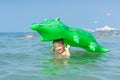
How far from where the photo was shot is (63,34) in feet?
27.0

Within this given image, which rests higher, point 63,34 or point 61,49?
point 63,34

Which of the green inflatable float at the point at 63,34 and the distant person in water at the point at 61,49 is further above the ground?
the green inflatable float at the point at 63,34

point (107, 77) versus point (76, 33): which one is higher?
point (76, 33)

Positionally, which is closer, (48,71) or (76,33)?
(48,71)

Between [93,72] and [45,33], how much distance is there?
2.43m

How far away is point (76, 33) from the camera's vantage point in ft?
27.5

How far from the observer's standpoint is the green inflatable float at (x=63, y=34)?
26.7 ft

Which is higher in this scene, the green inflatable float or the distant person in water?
the green inflatable float

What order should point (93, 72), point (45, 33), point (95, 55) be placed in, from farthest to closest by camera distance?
point (95, 55) < point (45, 33) < point (93, 72)

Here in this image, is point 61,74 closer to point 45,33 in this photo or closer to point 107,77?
point 107,77

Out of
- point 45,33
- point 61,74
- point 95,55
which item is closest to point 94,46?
point 95,55

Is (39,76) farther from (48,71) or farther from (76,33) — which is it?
(76,33)

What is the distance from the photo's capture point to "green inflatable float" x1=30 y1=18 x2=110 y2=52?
8.12 meters

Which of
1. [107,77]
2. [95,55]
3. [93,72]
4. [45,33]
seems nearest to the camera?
[107,77]
